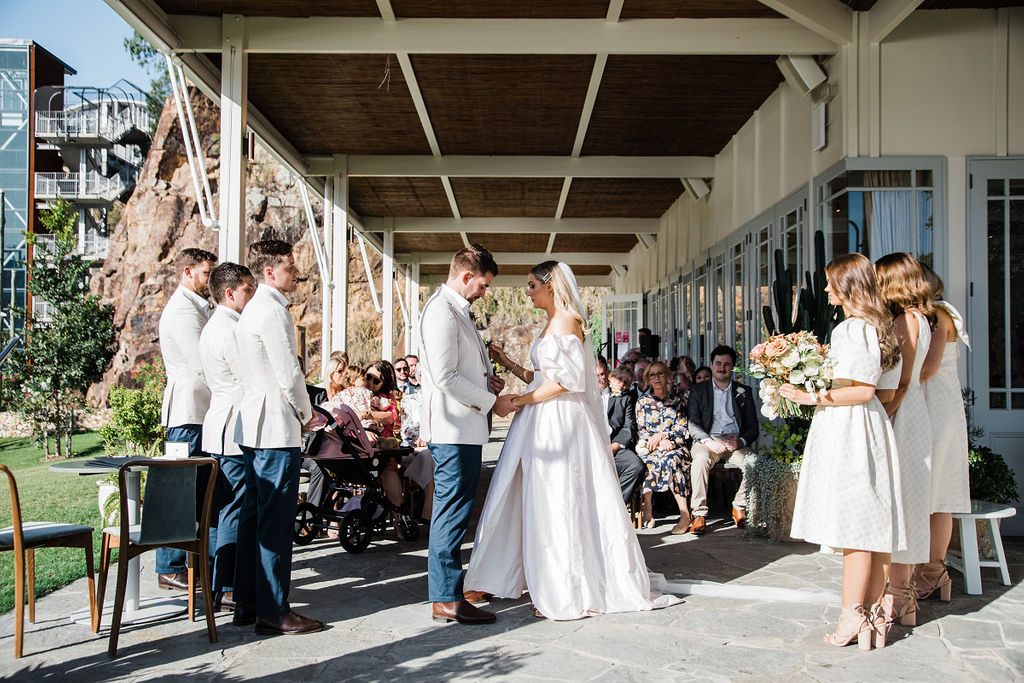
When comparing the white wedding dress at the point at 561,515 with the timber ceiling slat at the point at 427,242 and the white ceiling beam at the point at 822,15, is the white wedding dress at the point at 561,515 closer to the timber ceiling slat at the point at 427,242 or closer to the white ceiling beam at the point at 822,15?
the white ceiling beam at the point at 822,15

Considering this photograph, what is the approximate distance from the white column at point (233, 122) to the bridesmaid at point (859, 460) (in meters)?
5.50

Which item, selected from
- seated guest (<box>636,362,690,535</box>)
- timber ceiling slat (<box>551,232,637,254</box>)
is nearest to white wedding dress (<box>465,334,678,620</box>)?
seated guest (<box>636,362,690,535</box>)

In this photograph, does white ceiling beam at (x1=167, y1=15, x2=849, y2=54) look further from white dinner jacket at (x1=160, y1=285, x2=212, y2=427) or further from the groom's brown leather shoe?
the groom's brown leather shoe

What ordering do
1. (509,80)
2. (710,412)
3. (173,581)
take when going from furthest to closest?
(509,80), (710,412), (173,581)

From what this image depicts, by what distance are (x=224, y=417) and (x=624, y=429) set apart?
4102 mm

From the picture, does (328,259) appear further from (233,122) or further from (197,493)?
(197,493)

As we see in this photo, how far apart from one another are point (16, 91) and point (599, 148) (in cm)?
4474

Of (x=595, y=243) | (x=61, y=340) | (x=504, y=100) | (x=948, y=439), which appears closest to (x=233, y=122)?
(x=504, y=100)

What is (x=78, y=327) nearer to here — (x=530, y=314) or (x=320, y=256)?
(x=320, y=256)

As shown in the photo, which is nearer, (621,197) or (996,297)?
(996,297)

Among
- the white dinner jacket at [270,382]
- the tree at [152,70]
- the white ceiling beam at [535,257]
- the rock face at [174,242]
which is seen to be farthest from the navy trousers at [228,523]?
the tree at [152,70]

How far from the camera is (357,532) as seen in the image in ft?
22.6

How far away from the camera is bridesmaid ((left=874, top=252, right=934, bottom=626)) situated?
4648mm

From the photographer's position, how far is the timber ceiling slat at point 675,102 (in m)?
9.17
